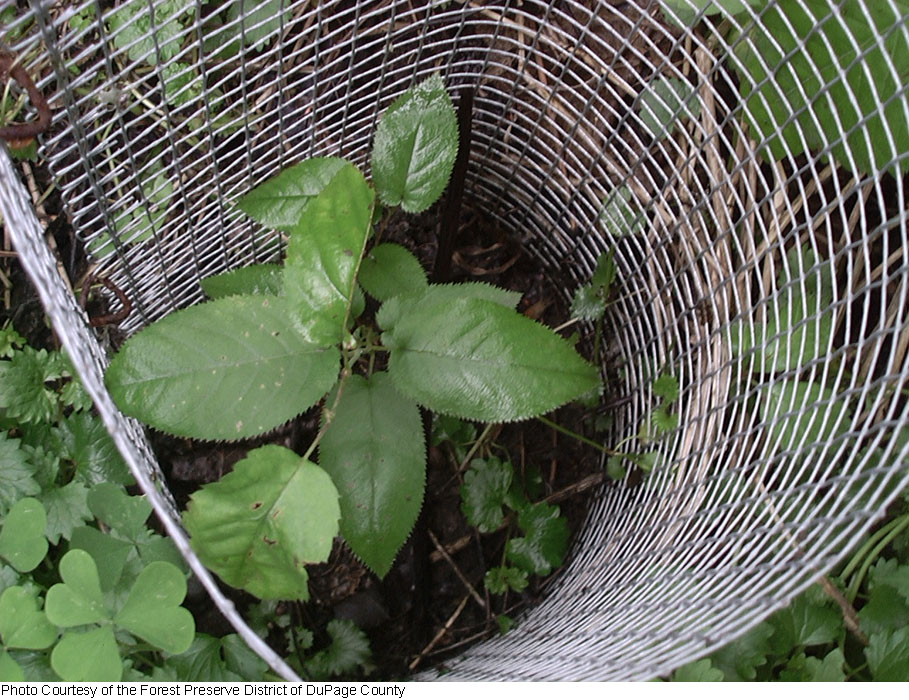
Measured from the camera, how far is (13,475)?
41.3 inches

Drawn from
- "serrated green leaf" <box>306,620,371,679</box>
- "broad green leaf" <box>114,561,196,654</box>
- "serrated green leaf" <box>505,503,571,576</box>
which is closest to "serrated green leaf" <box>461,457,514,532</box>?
"serrated green leaf" <box>505,503,571,576</box>

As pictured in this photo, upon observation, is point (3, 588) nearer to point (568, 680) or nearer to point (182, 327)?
point (182, 327)

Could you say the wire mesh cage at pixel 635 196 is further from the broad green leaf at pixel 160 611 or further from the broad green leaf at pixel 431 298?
the broad green leaf at pixel 431 298

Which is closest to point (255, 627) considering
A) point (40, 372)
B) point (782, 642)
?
point (40, 372)

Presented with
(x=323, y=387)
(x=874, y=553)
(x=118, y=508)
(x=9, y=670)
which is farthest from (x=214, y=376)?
(x=874, y=553)

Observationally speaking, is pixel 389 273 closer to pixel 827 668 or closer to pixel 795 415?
pixel 795 415

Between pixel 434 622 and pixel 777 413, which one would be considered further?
pixel 434 622

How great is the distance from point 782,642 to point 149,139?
48.7 inches

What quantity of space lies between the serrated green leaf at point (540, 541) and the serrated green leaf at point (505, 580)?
0.05 ft

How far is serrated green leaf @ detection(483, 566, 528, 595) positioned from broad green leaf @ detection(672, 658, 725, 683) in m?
0.33


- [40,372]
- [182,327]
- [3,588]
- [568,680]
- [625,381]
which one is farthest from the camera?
[625,381]

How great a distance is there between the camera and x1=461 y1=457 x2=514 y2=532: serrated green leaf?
1228 mm

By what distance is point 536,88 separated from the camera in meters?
1.18

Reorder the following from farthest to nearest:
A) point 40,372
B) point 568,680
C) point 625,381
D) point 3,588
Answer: point 625,381 → point 40,372 → point 3,588 → point 568,680
